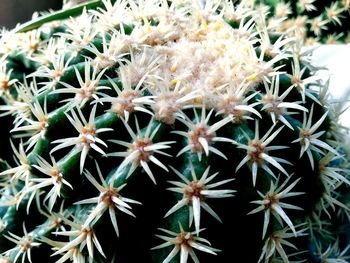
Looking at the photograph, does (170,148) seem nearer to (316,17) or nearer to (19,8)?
(316,17)

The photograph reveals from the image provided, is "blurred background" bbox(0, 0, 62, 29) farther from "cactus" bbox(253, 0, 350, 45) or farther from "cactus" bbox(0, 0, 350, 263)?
"cactus" bbox(0, 0, 350, 263)

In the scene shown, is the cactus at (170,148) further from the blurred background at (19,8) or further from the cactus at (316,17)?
the blurred background at (19,8)

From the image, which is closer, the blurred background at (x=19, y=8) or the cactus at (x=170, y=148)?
the cactus at (x=170, y=148)

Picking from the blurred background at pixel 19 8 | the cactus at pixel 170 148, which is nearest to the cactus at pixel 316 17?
the cactus at pixel 170 148

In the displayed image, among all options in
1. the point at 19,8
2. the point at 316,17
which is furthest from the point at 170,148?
the point at 19,8

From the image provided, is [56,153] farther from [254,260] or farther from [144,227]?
[254,260]

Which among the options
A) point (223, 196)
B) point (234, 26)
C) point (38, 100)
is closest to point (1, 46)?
point (38, 100)
